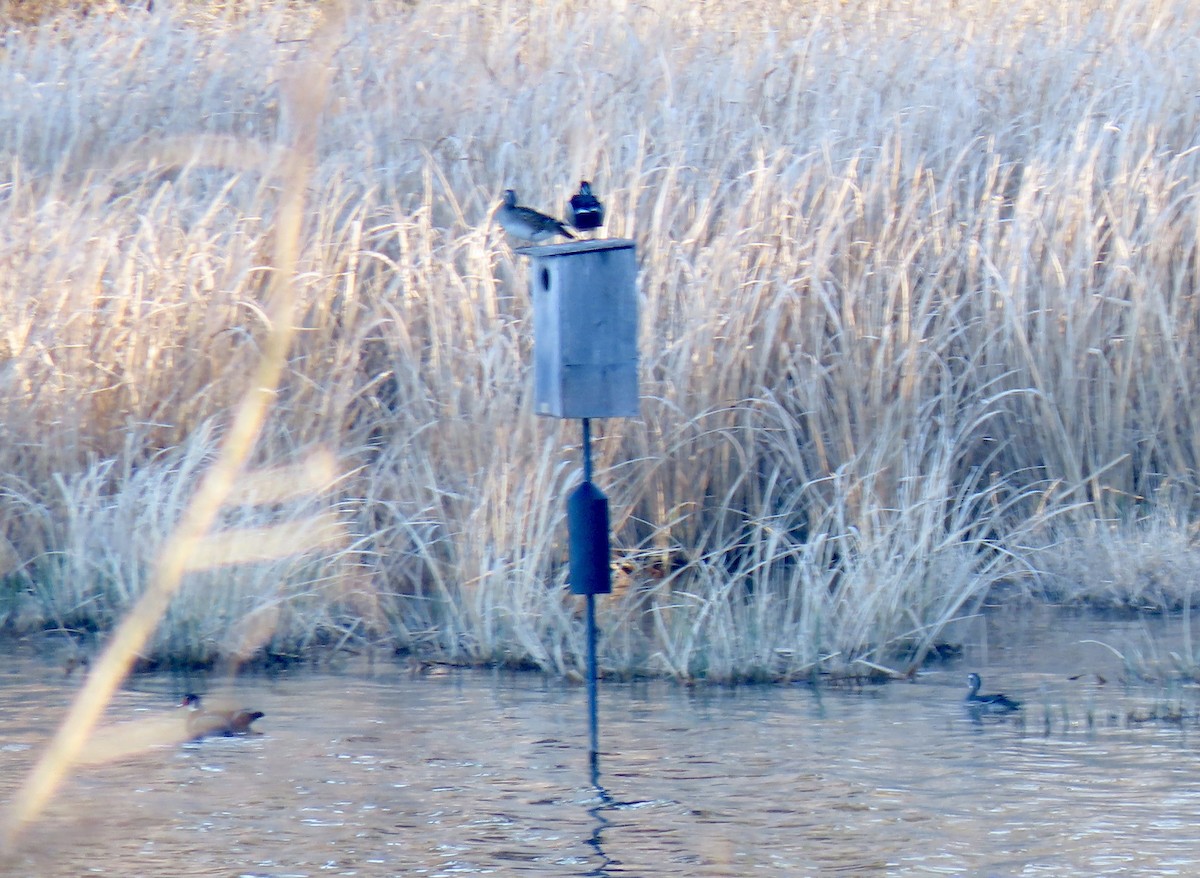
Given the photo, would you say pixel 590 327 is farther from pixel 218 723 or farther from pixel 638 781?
pixel 218 723

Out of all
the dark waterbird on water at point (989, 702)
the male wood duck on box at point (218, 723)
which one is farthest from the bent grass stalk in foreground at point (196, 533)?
the dark waterbird on water at point (989, 702)

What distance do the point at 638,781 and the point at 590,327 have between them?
129 cm

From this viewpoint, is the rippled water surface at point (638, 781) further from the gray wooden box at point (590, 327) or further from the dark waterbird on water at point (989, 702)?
the gray wooden box at point (590, 327)

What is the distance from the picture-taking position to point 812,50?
34.1ft

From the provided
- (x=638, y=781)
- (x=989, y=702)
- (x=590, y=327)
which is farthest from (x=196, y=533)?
(x=989, y=702)

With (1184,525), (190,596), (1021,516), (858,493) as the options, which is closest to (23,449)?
(190,596)

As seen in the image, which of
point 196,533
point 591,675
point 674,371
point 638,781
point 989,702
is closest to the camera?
point 638,781

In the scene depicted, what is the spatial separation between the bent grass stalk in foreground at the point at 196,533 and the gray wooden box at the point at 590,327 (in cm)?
175

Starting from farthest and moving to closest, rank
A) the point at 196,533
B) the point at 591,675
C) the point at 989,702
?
the point at 196,533, the point at 989,702, the point at 591,675

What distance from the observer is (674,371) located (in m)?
7.27

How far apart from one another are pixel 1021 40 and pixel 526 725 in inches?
262

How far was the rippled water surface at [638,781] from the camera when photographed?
4086 mm

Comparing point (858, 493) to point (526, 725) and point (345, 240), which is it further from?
point (345, 240)

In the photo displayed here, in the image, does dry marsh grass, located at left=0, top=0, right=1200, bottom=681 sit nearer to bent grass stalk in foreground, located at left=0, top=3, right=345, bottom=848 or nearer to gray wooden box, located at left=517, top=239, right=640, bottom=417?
bent grass stalk in foreground, located at left=0, top=3, right=345, bottom=848
